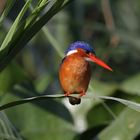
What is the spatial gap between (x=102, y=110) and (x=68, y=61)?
0.76m

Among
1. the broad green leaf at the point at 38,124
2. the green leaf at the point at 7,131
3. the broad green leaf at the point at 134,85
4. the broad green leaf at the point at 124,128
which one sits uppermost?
the green leaf at the point at 7,131

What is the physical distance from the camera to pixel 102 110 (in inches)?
112

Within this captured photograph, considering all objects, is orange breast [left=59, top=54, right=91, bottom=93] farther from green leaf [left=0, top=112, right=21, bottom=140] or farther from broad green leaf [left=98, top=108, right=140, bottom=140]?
broad green leaf [left=98, top=108, right=140, bottom=140]

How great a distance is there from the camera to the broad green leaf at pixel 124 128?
2326 mm

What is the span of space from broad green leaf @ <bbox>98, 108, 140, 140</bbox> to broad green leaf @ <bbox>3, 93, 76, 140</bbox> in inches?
6.2

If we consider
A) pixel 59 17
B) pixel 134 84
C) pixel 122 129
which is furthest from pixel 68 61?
pixel 59 17

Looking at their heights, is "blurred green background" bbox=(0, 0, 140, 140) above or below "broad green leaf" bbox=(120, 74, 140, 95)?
above

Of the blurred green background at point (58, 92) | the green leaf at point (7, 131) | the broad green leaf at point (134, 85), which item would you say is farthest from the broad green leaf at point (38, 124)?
the broad green leaf at point (134, 85)

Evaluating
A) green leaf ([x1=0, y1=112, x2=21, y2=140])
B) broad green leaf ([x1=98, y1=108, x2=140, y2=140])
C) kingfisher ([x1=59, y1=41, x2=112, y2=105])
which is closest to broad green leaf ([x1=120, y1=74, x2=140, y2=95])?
broad green leaf ([x1=98, y1=108, x2=140, y2=140])

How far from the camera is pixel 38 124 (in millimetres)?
2559

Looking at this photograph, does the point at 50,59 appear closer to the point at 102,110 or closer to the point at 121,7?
the point at 121,7

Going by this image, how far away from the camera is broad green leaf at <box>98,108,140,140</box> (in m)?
2.33

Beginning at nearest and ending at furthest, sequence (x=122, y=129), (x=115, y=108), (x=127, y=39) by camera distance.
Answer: (x=122, y=129) < (x=115, y=108) < (x=127, y=39)

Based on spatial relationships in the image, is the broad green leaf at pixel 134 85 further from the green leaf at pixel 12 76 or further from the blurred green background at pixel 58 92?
the green leaf at pixel 12 76
